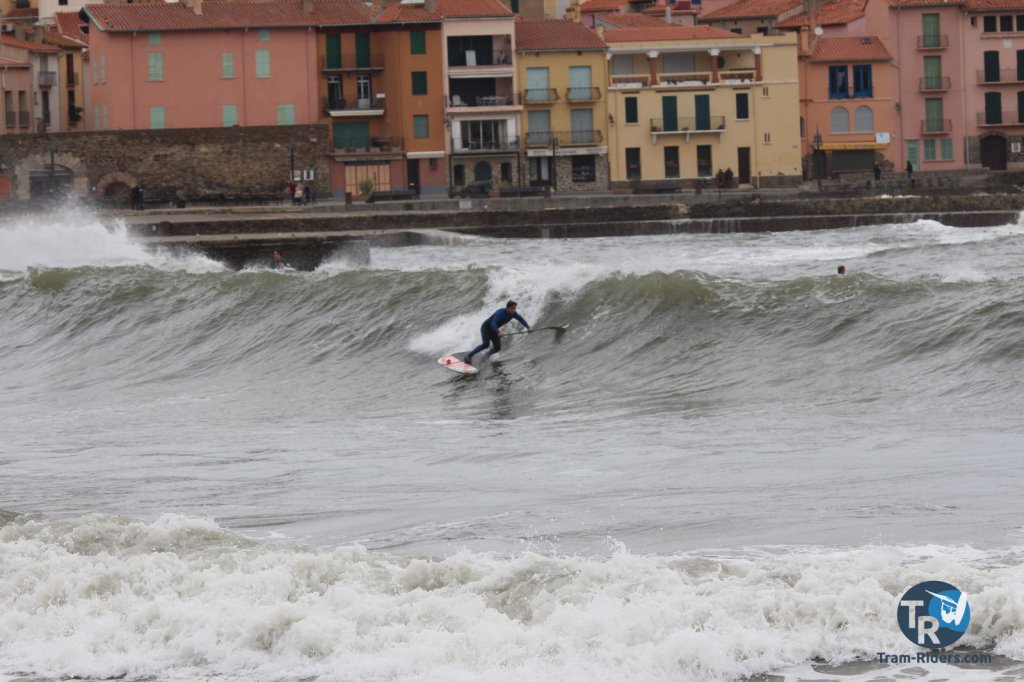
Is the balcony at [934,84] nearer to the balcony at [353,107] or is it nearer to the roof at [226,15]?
the balcony at [353,107]

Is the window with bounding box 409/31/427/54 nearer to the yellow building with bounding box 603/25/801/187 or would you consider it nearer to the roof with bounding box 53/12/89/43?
the yellow building with bounding box 603/25/801/187

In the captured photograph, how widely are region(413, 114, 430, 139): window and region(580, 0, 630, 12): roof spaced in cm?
1887

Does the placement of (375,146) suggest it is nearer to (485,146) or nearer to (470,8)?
(485,146)

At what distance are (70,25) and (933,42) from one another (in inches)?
1445

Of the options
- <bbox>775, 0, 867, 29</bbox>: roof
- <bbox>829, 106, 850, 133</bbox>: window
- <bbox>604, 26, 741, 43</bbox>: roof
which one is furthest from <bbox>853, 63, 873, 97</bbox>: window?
<bbox>604, 26, 741, 43</bbox>: roof

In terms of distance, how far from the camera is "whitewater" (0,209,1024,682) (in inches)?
352

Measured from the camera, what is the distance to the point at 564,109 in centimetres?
6450

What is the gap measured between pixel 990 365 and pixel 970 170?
50524 mm

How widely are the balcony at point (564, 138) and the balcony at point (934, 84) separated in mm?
13261

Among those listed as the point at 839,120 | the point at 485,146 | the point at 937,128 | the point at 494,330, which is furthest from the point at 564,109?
the point at 494,330

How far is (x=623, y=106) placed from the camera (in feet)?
213

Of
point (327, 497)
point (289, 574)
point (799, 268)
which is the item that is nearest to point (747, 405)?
point (327, 497)

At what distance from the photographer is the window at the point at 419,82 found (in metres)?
63.1

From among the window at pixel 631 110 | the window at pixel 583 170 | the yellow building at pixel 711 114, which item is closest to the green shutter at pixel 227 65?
the window at pixel 583 170
